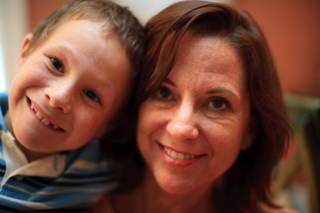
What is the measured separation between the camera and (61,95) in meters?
0.93

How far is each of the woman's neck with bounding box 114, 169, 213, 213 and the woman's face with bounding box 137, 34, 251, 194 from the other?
0.81ft

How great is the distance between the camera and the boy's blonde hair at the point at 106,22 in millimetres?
1028

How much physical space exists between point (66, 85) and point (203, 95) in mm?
409

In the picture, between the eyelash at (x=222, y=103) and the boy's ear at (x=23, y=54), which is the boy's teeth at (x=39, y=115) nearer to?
the boy's ear at (x=23, y=54)

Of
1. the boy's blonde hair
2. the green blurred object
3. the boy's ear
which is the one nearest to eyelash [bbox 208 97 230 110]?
the boy's blonde hair

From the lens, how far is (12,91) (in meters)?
0.99

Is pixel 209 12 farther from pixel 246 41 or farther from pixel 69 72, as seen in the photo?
pixel 69 72

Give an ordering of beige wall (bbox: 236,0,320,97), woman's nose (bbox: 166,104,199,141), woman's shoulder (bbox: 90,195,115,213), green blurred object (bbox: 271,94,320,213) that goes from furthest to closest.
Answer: beige wall (bbox: 236,0,320,97) → green blurred object (bbox: 271,94,320,213) → woman's shoulder (bbox: 90,195,115,213) → woman's nose (bbox: 166,104,199,141)

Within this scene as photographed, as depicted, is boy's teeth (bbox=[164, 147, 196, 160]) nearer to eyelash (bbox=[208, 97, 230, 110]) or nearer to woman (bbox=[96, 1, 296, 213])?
woman (bbox=[96, 1, 296, 213])

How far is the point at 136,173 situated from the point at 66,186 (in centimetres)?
29

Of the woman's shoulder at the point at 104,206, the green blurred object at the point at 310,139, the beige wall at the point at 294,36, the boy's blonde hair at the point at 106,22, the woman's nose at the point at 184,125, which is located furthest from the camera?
the beige wall at the point at 294,36

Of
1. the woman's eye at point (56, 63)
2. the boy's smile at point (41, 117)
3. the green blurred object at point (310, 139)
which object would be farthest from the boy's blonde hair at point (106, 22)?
the green blurred object at point (310, 139)

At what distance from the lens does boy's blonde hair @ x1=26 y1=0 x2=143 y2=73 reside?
1028 mm

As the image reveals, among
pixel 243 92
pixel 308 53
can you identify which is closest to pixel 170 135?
pixel 243 92
